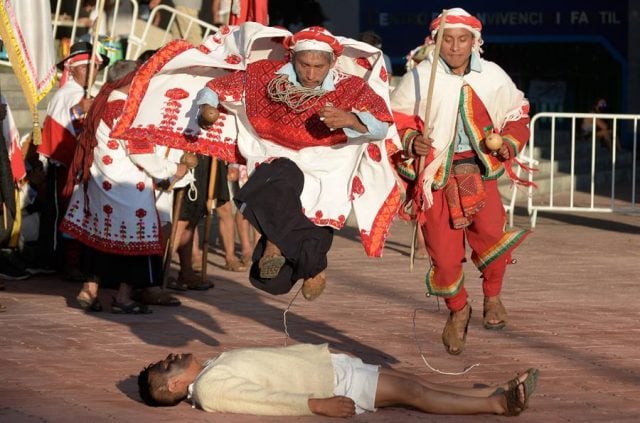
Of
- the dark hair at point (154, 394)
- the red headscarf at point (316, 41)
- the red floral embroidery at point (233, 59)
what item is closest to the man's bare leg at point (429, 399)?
the dark hair at point (154, 394)

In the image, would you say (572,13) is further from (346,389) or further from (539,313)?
(346,389)

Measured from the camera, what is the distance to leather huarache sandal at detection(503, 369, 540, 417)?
7.68 metres

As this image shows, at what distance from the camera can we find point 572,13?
3038 centimetres

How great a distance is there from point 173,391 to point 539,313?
13.9 ft

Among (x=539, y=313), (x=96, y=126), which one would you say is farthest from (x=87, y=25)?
(x=539, y=313)

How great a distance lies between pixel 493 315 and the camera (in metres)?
10.3

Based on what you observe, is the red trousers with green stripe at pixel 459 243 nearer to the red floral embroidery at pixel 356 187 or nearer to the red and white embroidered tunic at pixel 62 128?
the red floral embroidery at pixel 356 187

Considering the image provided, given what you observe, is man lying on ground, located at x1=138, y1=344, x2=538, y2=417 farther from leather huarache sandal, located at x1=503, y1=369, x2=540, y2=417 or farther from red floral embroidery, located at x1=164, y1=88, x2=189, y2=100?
red floral embroidery, located at x1=164, y1=88, x2=189, y2=100

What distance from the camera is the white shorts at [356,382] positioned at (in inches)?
304

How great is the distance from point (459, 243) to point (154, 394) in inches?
99.7

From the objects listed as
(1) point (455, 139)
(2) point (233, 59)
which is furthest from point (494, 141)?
(2) point (233, 59)

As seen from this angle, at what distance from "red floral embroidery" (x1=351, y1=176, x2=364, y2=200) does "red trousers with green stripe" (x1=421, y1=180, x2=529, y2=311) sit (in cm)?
82

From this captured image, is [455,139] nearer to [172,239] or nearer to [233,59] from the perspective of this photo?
[233,59]

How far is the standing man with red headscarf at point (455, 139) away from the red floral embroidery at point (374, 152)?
301 millimetres
